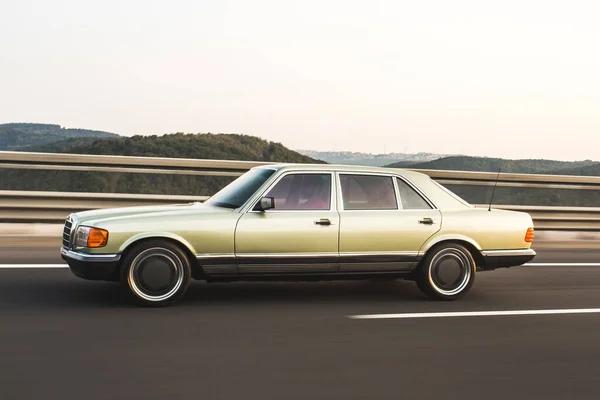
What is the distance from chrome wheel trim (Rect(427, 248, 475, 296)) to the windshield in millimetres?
1904

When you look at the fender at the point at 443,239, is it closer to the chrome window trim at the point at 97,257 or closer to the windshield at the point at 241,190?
the windshield at the point at 241,190

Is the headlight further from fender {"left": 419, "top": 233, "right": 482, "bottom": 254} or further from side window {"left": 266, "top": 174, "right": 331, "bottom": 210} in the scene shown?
fender {"left": 419, "top": 233, "right": 482, "bottom": 254}

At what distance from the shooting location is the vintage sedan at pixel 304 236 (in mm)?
7609

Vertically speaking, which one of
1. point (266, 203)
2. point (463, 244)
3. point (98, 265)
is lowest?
point (98, 265)

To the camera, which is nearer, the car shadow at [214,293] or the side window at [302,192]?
the car shadow at [214,293]

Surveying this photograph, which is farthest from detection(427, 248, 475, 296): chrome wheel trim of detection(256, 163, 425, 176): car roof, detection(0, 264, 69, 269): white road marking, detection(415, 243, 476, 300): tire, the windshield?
detection(0, 264, 69, 269): white road marking

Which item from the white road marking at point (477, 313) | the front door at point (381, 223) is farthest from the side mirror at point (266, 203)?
the white road marking at point (477, 313)

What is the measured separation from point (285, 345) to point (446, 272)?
2679 mm

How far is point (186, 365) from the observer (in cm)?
572

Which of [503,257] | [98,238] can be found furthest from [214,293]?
[503,257]

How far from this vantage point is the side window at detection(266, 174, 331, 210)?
319 inches

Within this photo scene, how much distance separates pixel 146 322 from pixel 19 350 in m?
1.26

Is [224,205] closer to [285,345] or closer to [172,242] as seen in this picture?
[172,242]

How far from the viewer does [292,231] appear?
7.96 m
